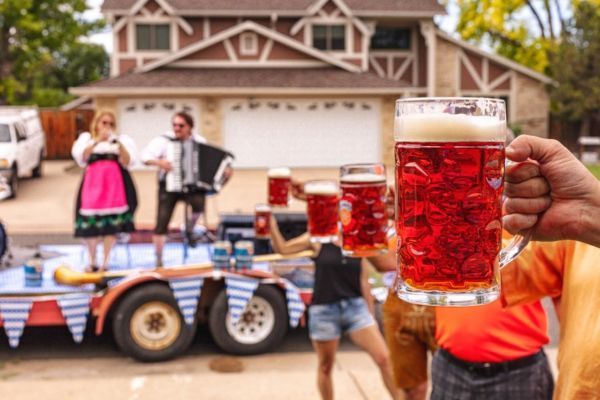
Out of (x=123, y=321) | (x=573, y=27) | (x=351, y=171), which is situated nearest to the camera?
(x=351, y=171)

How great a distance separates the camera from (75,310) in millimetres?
6059

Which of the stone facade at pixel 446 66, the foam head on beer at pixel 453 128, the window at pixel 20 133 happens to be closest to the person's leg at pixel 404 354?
the foam head on beer at pixel 453 128

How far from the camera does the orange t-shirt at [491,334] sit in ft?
9.49

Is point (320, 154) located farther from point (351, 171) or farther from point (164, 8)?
point (351, 171)

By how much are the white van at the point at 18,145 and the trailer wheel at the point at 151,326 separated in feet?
36.6

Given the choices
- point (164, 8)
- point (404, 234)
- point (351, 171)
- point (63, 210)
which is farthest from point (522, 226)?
point (164, 8)

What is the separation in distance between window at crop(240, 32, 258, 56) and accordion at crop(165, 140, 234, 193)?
18115 millimetres

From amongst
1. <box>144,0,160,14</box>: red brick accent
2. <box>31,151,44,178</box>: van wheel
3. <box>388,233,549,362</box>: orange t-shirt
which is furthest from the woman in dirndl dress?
<box>144,0,160,14</box>: red brick accent

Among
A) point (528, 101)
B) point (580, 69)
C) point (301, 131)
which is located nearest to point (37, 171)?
point (301, 131)

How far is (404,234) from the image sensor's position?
143 centimetres

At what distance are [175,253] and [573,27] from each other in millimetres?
24001

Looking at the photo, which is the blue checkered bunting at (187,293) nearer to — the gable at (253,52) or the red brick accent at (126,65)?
the gable at (253,52)

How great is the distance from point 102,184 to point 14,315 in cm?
150

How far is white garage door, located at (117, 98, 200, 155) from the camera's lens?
23.8m
